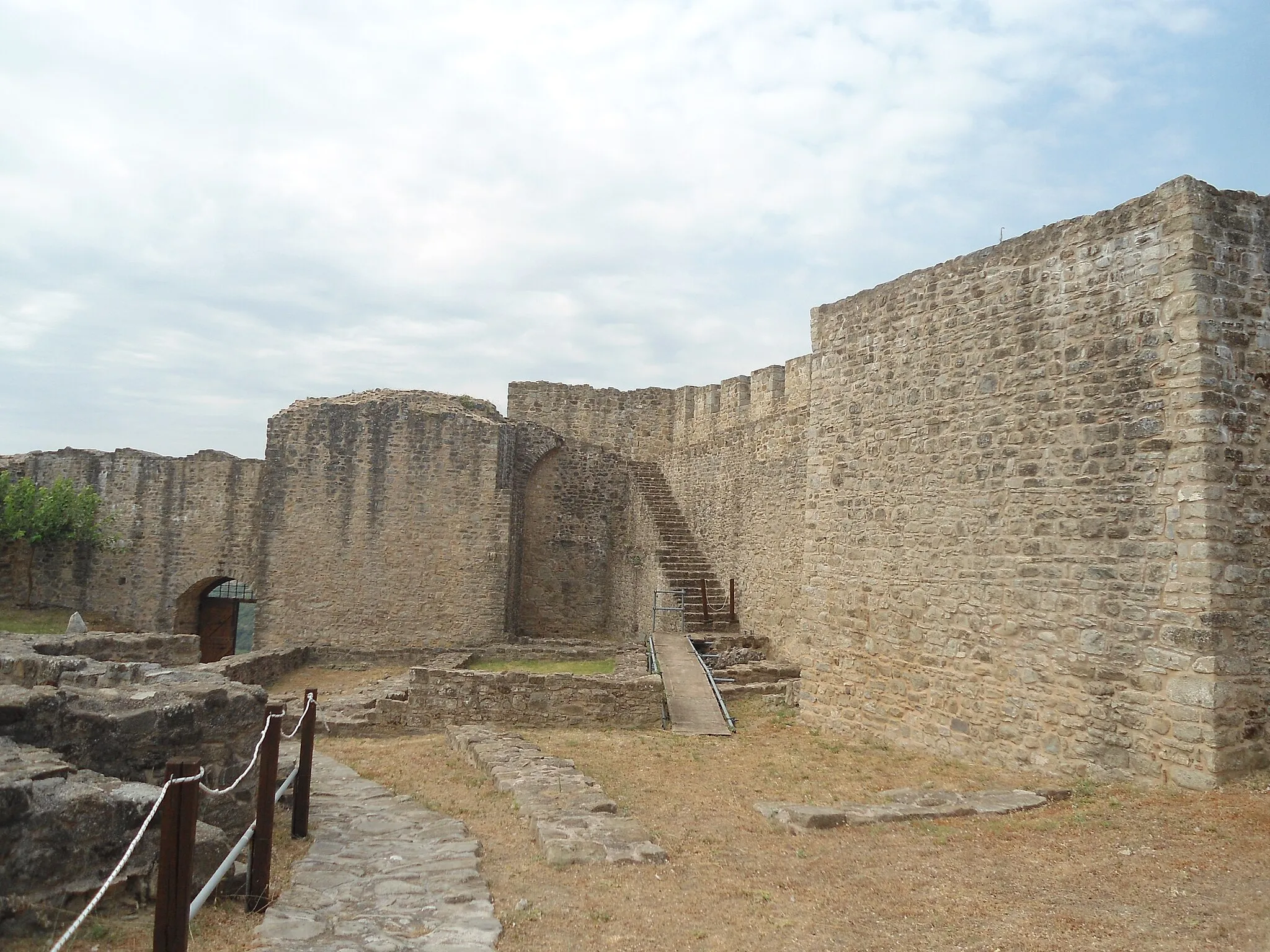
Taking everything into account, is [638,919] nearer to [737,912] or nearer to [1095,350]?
[737,912]

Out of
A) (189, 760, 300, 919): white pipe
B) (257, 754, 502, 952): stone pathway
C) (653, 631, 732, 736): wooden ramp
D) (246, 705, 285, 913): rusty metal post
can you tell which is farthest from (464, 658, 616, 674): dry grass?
(246, 705, 285, 913): rusty metal post

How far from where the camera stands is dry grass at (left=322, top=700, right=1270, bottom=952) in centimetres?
434

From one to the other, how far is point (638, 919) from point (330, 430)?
17.7 metres

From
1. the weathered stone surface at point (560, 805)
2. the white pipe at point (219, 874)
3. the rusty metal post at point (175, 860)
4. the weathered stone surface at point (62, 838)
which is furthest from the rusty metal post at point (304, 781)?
the rusty metal post at point (175, 860)

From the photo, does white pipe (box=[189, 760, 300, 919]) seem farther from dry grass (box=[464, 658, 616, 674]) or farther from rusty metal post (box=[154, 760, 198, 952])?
dry grass (box=[464, 658, 616, 674])

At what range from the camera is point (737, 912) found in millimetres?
4758

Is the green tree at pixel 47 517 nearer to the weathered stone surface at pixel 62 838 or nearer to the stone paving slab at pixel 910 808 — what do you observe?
the weathered stone surface at pixel 62 838

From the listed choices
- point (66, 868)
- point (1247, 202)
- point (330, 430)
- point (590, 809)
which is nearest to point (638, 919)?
point (590, 809)

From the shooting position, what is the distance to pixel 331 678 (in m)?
17.7

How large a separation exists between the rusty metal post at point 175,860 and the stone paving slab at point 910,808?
4427mm

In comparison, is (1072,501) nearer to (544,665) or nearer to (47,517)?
(544,665)

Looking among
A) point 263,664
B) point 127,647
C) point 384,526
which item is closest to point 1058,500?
point 127,647

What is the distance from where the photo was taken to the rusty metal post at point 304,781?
6.14m

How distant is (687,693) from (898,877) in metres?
7.66
